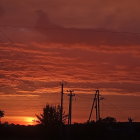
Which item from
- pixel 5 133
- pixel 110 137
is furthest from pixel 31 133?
pixel 110 137

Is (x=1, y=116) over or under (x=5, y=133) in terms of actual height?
over

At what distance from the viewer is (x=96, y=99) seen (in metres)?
71.1

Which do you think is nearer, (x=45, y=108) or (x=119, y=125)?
(x=119, y=125)

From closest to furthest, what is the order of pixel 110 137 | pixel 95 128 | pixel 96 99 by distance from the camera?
pixel 110 137 < pixel 95 128 < pixel 96 99

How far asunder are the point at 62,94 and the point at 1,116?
126 feet

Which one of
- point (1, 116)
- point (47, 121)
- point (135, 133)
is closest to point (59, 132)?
point (135, 133)

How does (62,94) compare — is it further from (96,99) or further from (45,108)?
(45,108)

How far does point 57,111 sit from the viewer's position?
294 feet

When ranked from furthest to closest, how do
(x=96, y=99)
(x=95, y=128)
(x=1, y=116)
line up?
(x=1, y=116) → (x=96, y=99) → (x=95, y=128)

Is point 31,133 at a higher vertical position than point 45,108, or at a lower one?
lower

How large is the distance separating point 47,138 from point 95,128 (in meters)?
7.97

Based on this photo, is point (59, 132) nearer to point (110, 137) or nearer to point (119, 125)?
point (110, 137)

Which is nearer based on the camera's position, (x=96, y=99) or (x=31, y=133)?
(x=31, y=133)

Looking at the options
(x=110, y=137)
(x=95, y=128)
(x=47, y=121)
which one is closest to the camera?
(x=110, y=137)
